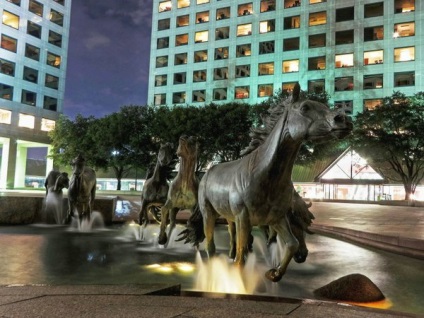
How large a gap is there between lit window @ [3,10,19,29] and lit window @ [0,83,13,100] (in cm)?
947

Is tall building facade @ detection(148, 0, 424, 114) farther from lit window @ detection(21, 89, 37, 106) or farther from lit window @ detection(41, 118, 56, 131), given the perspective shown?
lit window @ detection(21, 89, 37, 106)

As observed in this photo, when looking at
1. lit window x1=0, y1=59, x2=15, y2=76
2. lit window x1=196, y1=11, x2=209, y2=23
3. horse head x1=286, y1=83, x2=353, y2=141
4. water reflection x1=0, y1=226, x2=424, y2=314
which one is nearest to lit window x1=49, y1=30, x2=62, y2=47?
lit window x1=0, y1=59, x2=15, y2=76

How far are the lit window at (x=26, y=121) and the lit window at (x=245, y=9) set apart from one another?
38.0m

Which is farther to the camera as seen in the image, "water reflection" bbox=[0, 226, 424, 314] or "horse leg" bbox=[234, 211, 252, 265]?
"water reflection" bbox=[0, 226, 424, 314]

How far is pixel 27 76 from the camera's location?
59.5 meters

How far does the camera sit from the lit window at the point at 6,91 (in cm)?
5597

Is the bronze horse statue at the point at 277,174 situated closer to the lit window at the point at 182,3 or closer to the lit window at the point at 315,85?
the lit window at the point at 315,85

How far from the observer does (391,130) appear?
40562mm

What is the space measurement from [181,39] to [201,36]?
165 inches

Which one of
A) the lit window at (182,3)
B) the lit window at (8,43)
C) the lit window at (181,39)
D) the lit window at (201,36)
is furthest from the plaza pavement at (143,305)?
the lit window at (182,3)

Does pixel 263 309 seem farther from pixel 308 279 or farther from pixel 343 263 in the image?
pixel 343 263

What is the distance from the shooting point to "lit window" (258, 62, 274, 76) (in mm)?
64438

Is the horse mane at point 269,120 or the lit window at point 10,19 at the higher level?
the lit window at point 10,19

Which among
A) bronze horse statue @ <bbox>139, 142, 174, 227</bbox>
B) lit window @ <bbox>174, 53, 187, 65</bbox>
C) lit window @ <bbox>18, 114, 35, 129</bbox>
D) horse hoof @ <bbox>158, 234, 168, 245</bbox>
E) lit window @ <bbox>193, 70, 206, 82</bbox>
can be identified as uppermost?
lit window @ <bbox>174, 53, 187, 65</bbox>
